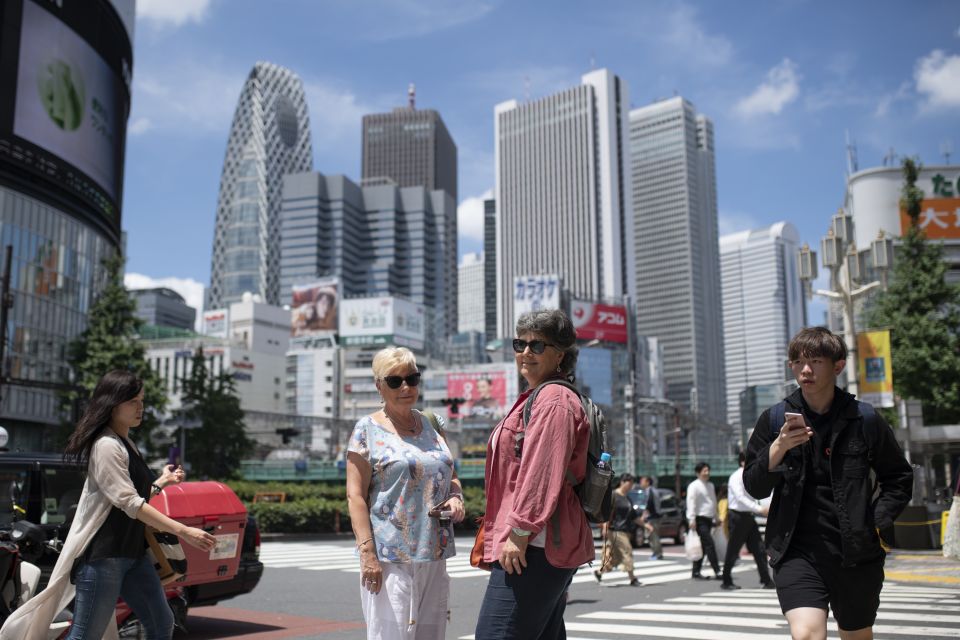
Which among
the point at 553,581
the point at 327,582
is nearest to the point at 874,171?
the point at 327,582

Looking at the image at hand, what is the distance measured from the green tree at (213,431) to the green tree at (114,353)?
817cm

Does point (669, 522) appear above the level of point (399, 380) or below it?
below

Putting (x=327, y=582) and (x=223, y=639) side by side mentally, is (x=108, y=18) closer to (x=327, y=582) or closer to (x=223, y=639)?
(x=327, y=582)

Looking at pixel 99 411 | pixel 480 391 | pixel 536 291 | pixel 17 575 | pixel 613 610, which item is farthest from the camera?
pixel 536 291

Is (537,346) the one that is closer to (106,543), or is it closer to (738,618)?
(106,543)

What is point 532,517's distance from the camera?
3.53 m

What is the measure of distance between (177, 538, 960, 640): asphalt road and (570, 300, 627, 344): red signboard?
104 metres

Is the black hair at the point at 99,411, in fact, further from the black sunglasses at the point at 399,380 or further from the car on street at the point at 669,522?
the car on street at the point at 669,522

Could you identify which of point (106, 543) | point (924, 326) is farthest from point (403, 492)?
point (924, 326)

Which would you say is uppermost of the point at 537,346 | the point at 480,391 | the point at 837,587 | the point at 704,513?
the point at 480,391

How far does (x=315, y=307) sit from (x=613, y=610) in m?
136

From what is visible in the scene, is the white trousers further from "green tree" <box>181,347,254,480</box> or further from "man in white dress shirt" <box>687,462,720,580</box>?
"green tree" <box>181,347,254,480</box>

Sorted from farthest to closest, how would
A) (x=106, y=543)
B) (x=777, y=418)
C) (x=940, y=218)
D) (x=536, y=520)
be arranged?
(x=940, y=218) → (x=106, y=543) → (x=777, y=418) → (x=536, y=520)

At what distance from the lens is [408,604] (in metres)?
4.16
